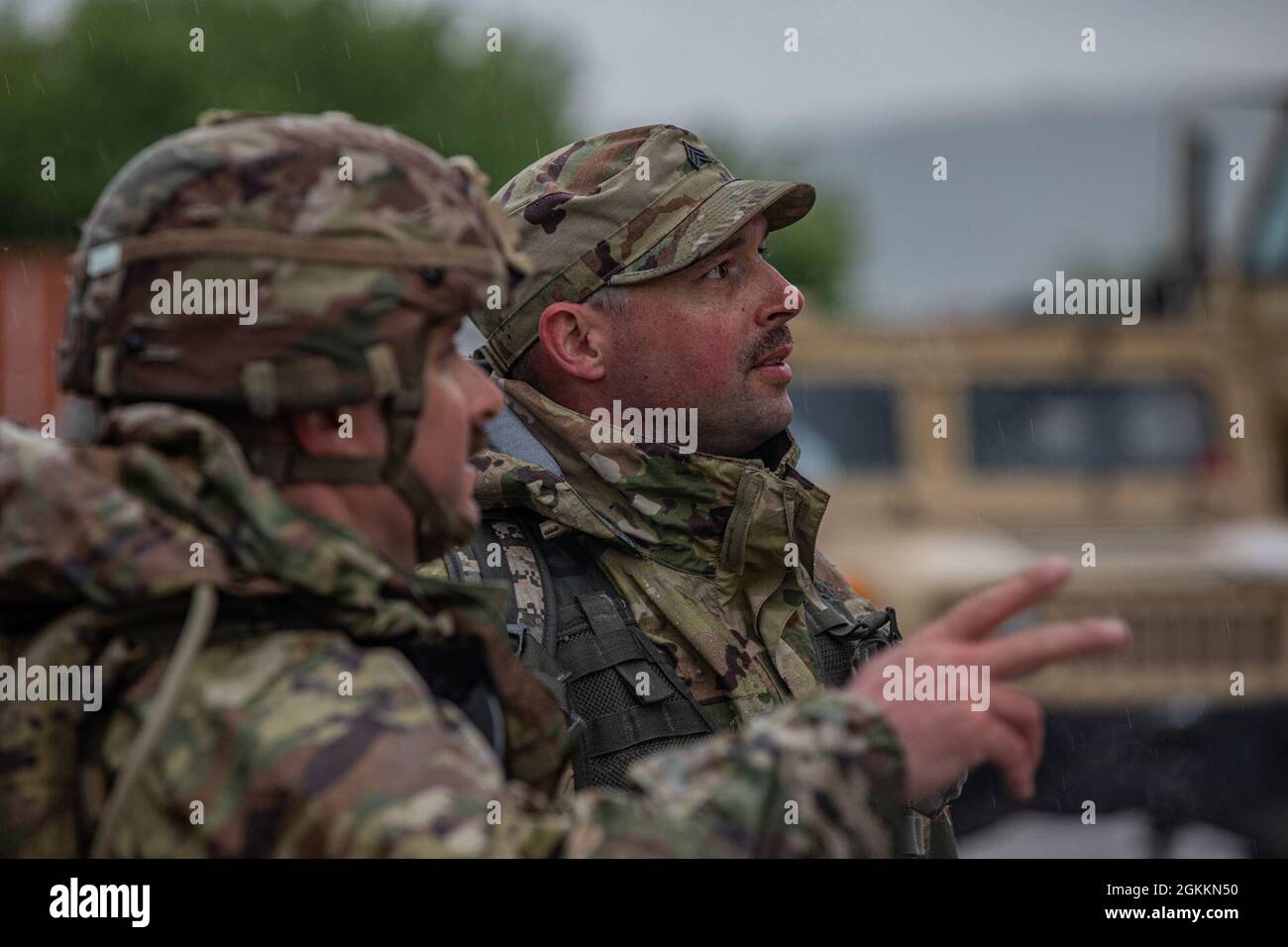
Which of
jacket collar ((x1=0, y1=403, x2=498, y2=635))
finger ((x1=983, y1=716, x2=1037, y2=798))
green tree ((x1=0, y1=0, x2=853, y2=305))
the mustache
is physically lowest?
finger ((x1=983, y1=716, x2=1037, y2=798))

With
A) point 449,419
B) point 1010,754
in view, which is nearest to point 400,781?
point 449,419

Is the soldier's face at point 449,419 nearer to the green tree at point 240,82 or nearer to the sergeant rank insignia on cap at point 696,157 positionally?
the sergeant rank insignia on cap at point 696,157

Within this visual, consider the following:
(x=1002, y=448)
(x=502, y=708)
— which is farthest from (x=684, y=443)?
(x=1002, y=448)

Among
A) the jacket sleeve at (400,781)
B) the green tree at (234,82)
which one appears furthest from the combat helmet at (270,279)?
the green tree at (234,82)

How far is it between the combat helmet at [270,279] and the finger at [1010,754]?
71cm

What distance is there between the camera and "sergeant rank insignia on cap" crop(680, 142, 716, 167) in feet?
10.4

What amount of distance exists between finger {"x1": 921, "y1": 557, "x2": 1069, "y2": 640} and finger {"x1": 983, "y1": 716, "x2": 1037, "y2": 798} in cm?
10

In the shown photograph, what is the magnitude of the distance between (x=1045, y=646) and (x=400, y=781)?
2.13 feet

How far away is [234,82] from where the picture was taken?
30078mm

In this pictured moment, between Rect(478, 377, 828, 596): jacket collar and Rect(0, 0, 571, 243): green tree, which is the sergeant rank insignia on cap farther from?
Rect(0, 0, 571, 243): green tree

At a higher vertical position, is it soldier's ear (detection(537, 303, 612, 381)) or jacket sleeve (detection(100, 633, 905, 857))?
soldier's ear (detection(537, 303, 612, 381))

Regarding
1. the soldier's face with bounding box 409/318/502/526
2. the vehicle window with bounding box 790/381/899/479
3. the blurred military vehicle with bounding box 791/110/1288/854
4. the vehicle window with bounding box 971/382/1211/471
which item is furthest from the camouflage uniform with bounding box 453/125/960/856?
the vehicle window with bounding box 971/382/1211/471

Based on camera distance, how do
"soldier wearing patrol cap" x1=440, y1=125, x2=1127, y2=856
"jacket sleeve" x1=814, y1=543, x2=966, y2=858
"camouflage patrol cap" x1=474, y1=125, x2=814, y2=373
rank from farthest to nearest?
1. "camouflage patrol cap" x1=474, y1=125, x2=814, y2=373
2. "jacket sleeve" x1=814, y1=543, x2=966, y2=858
3. "soldier wearing patrol cap" x1=440, y1=125, x2=1127, y2=856

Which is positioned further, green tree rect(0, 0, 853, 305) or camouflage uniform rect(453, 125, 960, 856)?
green tree rect(0, 0, 853, 305)
